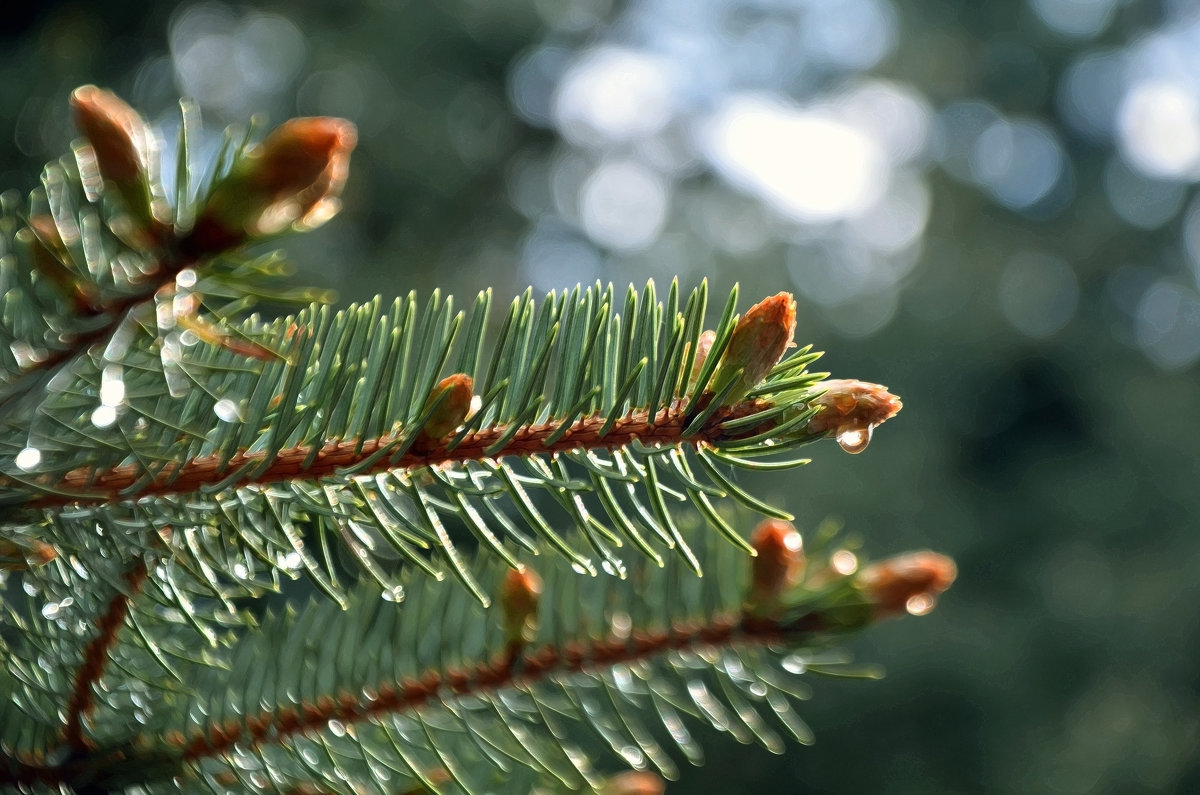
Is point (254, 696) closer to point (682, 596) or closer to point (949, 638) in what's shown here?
→ point (682, 596)

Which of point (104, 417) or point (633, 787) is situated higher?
point (104, 417)

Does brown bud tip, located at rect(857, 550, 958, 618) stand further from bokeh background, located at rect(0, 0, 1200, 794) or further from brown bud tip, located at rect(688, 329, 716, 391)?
bokeh background, located at rect(0, 0, 1200, 794)

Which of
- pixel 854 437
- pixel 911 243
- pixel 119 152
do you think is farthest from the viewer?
pixel 911 243

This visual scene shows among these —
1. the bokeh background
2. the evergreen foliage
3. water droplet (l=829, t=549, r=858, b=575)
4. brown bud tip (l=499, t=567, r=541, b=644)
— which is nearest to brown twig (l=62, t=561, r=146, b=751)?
the evergreen foliage

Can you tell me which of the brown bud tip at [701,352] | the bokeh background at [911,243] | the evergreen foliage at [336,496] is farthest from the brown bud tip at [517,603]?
the bokeh background at [911,243]

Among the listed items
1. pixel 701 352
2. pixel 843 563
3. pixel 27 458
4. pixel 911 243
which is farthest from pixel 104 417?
pixel 911 243

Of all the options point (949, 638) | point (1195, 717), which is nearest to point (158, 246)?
point (949, 638)

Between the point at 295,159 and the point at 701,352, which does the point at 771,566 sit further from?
the point at 295,159

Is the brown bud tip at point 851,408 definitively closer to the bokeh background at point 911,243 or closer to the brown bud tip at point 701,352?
the brown bud tip at point 701,352
